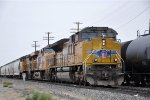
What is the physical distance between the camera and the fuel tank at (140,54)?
2184cm

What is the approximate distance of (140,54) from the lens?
22641 millimetres

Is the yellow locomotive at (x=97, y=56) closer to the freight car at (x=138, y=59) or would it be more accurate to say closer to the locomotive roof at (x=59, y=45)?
the freight car at (x=138, y=59)

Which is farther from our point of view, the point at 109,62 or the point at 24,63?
the point at 24,63

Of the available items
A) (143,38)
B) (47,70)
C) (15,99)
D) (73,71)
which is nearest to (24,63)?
(47,70)

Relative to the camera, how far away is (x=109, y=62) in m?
22.0

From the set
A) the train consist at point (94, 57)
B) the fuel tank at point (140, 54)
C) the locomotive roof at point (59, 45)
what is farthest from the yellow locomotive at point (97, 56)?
the locomotive roof at point (59, 45)

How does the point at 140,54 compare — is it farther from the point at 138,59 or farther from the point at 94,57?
the point at 94,57

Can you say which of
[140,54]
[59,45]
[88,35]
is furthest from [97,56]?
[59,45]

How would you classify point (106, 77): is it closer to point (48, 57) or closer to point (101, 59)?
point (101, 59)

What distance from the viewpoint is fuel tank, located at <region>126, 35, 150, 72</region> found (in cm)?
2184

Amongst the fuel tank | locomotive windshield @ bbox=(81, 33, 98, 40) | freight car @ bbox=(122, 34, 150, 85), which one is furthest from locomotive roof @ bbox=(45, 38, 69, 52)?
the fuel tank

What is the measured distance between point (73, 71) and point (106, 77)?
13.1 ft

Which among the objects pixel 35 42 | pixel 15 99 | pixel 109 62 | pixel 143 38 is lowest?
pixel 15 99

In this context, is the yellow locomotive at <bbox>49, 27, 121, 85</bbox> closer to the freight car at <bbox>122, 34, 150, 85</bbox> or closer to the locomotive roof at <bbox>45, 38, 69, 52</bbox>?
the freight car at <bbox>122, 34, 150, 85</bbox>
